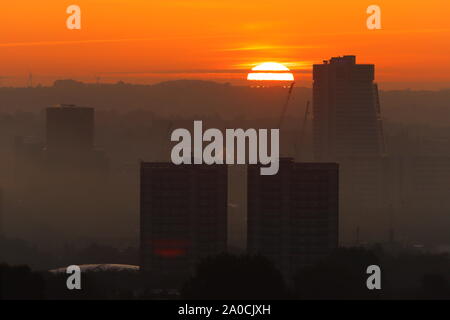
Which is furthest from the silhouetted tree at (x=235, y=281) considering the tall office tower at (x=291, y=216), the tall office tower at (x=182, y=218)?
the tall office tower at (x=182, y=218)

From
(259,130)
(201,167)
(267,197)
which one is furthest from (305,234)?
(259,130)

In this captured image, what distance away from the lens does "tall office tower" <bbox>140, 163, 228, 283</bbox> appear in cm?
14450

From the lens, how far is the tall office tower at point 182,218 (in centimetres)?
14450

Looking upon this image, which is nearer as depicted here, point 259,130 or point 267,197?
point 267,197

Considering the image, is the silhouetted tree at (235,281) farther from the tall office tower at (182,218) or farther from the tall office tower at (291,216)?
the tall office tower at (182,218)

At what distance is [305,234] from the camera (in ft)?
465

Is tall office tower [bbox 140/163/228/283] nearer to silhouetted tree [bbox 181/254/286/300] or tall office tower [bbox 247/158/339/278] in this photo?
tall office tower [bbox 247/158/339/278]

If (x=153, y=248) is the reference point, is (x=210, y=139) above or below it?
above

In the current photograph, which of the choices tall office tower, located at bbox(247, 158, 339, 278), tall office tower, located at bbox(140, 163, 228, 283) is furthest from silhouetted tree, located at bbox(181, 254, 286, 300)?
tall office tower, located at bbox(140, 163, 228, 283)

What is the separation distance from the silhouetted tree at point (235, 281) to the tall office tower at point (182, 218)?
61063mm
